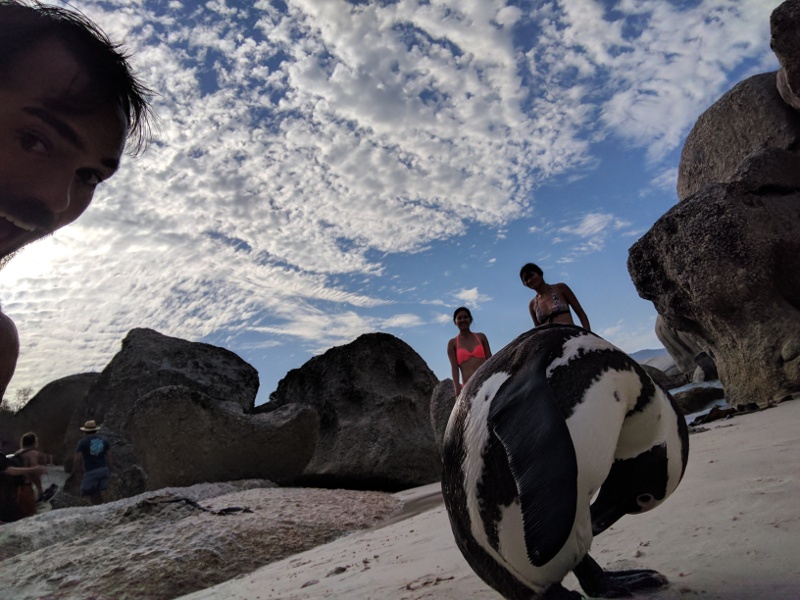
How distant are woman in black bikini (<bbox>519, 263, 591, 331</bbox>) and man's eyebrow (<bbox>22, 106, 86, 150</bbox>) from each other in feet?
11.3

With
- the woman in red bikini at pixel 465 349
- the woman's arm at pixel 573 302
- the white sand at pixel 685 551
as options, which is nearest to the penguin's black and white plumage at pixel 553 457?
the white sand at pixel 685 551

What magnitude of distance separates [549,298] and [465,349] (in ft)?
4.27

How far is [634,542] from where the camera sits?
5.61 feet

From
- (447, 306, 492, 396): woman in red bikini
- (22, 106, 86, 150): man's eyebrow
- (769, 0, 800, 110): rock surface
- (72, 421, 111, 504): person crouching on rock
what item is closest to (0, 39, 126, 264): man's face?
(22, 106, 86, 150): man's eyebrow

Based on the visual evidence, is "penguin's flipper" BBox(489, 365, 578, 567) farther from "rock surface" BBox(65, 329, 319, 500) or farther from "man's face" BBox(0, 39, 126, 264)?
"rock surface" BBox(65, 329, 319, 500)

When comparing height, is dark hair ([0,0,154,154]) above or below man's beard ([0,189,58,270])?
above

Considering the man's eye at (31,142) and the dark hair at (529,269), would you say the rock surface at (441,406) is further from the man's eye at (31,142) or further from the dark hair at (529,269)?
the man's eye at (31,142)

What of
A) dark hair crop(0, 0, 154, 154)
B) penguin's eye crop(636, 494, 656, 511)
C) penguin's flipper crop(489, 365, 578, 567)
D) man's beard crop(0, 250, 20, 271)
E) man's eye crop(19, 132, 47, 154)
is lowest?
penguin's eye crop(636, 494, 656, 511)

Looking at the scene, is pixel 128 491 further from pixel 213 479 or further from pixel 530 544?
pixel 530 544

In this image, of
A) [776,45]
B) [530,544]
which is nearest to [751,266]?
[776,45]

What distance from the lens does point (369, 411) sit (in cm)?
812

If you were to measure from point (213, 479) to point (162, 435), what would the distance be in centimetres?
87

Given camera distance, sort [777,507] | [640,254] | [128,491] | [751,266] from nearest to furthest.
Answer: [777,507]
[751,266]
[640,254]
[128,491]

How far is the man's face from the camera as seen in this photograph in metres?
0.83
